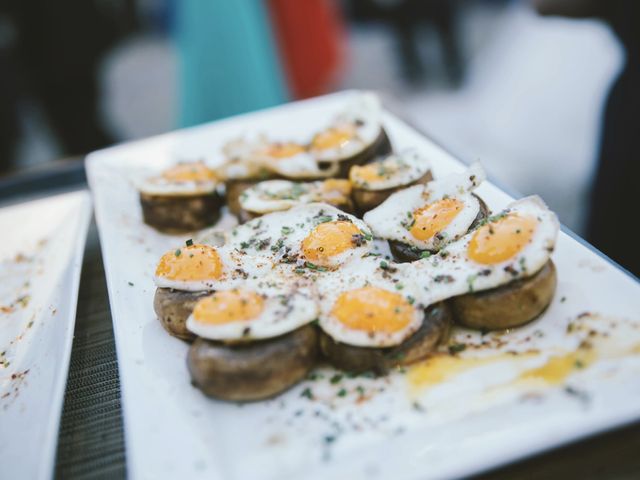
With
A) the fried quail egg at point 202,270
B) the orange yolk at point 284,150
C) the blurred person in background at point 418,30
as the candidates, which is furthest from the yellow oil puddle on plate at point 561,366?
the blurred person in background at point 418,30

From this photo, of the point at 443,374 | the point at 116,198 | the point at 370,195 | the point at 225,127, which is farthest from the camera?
the point at 225,127

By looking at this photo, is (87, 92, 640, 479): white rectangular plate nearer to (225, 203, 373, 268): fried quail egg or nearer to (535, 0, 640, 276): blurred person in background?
(225, 203, 373, 268): fried quail egg

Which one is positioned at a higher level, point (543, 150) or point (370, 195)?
point (370, 195)

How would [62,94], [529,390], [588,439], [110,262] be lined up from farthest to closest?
[62,94] < [110,262] < [529,390] < [588,439]

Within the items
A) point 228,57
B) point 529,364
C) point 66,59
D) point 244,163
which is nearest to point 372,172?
point 244,163

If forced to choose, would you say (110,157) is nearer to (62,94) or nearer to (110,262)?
(110,262)

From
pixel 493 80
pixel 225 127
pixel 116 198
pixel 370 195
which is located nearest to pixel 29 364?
pixel 116 198

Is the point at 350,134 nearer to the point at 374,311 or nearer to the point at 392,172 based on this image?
the point at 392,172
